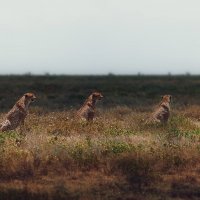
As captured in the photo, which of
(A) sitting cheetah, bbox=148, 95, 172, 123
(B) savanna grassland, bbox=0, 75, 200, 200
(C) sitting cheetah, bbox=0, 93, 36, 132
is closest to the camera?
(B) savanna grassland, bbox=0, 75, 200, 200

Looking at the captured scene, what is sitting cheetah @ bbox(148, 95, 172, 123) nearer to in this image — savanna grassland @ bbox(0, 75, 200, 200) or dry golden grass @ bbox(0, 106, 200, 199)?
savanna grassland @ bbox(0, 75, 200, 200)

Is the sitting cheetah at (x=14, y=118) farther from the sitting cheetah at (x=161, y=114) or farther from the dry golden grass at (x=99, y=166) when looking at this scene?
the sitting cheetah at (x=161, y=114)

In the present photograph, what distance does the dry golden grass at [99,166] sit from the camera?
1025cm

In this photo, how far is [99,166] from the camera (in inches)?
455

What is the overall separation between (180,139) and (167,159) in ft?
6.93

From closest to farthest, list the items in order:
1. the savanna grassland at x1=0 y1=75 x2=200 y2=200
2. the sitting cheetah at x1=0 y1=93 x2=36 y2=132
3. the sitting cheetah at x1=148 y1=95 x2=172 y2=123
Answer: the savanna grassland at x1=0 y1=75 x2=200 y2=200 < the sitting cheetah at x1=0 y1=93 x2=36 y2=132 < the sitting cheetah at x1=148 y1=95 x2=172 y2=123

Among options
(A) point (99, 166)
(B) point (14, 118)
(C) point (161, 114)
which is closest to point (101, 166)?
(A) point (99, 166)

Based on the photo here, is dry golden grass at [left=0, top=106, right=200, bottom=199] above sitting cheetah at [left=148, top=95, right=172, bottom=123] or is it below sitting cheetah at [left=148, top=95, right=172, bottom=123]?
below

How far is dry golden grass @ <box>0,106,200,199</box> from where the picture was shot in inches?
404

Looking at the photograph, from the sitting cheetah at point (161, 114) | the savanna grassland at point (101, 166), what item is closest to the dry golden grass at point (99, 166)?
the savanna grassland at point (101, 166)

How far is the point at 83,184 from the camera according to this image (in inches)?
419

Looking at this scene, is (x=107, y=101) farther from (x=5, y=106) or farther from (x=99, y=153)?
(x=99, y=153)

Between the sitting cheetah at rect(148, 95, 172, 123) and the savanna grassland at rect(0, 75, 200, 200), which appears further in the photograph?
the sitting cheetah at rect(148, 95, 172, 123)

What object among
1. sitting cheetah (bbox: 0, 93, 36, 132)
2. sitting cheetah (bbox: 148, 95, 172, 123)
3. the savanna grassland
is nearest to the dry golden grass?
the savanna grassland
